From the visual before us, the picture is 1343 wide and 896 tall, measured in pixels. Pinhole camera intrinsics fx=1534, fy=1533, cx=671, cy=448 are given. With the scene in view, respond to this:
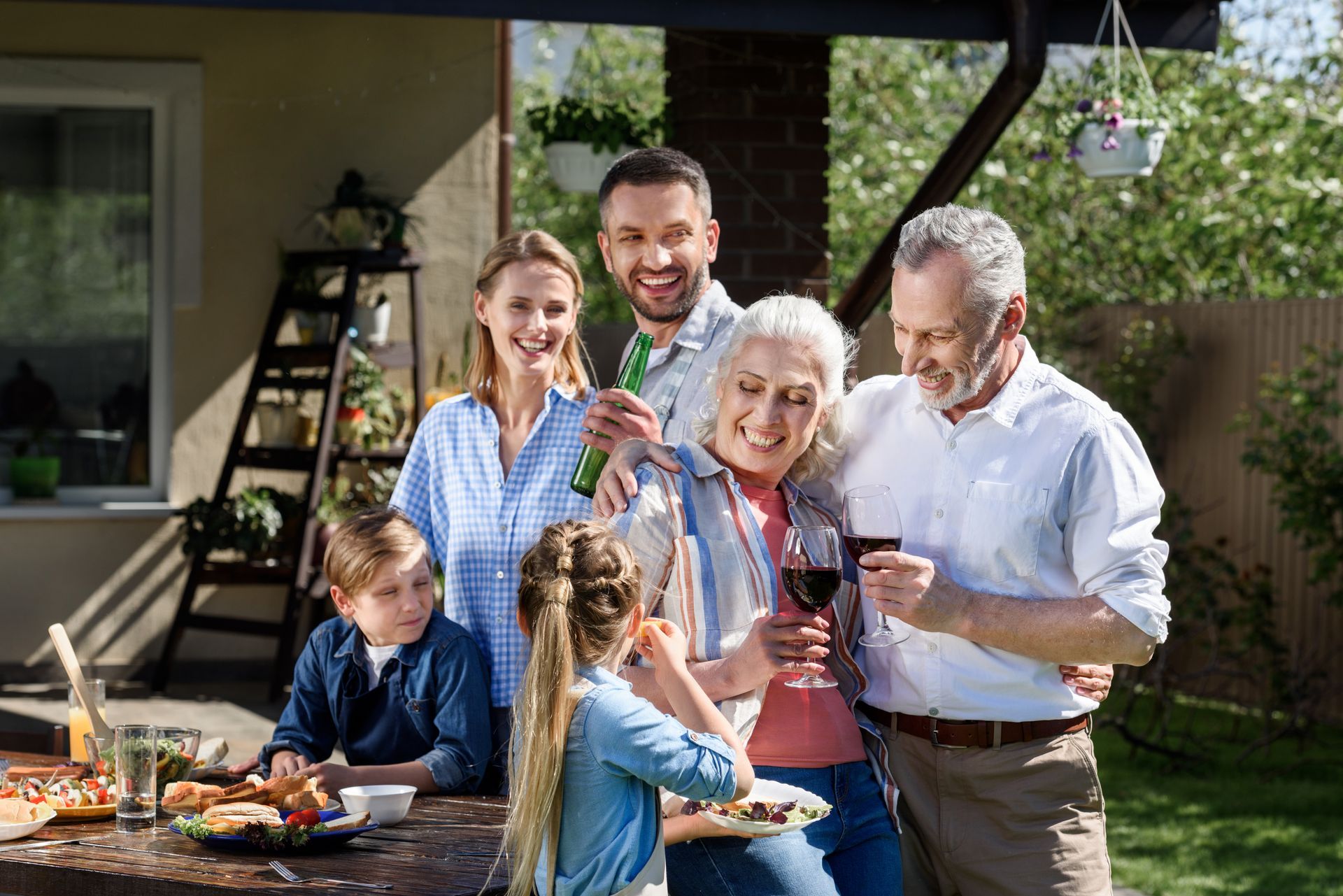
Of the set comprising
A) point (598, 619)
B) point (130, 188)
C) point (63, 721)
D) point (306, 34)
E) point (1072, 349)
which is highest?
point (306, 34)

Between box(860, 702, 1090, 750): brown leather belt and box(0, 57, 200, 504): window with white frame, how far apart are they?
486cm

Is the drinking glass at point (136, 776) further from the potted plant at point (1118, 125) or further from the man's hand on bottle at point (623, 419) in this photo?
the potted plant at point (1118, 125)

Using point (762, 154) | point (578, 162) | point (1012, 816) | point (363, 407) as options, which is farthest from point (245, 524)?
point (1012, 816)

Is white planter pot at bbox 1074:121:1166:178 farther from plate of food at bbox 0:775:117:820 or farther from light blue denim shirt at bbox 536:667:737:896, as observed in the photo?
plate of food at bbox 0:775:117:820

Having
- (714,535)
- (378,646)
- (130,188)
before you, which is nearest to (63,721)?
(130,188)

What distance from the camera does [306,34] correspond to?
654 centimetres

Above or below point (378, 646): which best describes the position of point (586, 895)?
below

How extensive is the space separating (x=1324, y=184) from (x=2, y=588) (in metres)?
6.72

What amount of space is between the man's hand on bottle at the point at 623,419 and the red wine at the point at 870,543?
44 centimetres

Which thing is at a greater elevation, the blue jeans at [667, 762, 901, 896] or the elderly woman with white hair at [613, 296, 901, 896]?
the elderly woman with white hair at [613, 296, 901, 896]

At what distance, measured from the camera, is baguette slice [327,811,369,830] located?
2326 mm

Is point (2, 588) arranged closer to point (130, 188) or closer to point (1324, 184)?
point (130, 188)

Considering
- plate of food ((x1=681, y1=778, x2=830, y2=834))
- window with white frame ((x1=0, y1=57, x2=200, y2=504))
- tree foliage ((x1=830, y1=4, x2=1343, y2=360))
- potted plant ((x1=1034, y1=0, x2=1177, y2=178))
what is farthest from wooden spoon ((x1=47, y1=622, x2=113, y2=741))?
tree foliage ((x1=830, y1=4, x2=1343, y2=360))

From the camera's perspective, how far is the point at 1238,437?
25.1ft
